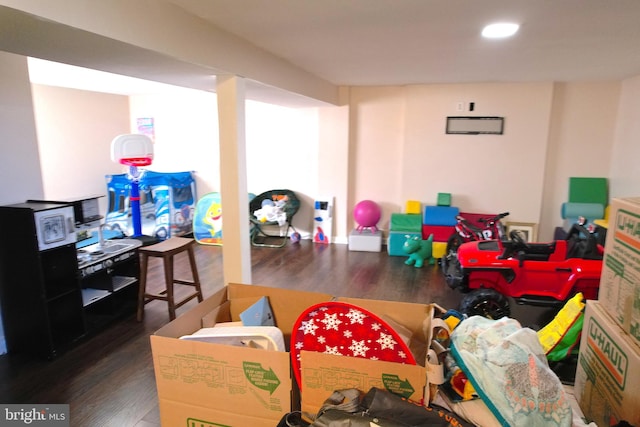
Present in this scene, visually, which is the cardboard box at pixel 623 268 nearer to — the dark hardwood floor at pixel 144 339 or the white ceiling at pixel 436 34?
the white ceiling at pixel 436 34

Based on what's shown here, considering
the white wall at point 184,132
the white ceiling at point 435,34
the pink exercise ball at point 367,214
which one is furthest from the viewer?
the white wall at point 184,132

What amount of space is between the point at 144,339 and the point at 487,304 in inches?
106

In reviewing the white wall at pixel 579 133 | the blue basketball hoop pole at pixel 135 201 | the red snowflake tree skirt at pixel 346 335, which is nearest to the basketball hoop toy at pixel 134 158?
the blue basketball hoop pole at pixel 135 201

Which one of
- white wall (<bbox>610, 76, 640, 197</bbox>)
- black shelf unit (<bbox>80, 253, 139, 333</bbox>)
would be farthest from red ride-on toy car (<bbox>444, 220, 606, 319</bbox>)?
black shelf unit (<bbox>80, 253, 139, 333</bbox>)

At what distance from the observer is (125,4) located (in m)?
1.88

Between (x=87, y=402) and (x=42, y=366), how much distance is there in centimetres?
62

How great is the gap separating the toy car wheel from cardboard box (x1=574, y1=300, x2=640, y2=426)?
5.24 feet

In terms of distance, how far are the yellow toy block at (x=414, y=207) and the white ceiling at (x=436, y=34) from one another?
6.02ft

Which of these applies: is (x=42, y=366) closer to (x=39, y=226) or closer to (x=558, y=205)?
(x=39, y=226)

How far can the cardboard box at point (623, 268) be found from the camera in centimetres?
129

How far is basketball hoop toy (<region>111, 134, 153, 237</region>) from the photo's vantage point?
443 cm

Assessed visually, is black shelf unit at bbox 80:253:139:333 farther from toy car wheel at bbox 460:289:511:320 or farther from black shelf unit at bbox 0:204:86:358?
toy car wheel at bbox 460:289:511:320

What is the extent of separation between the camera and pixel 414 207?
5.62 metres

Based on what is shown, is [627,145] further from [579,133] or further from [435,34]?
[435,34]
